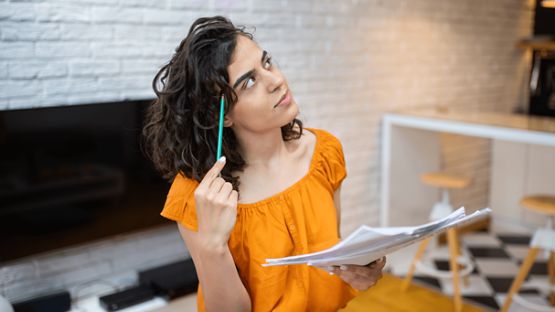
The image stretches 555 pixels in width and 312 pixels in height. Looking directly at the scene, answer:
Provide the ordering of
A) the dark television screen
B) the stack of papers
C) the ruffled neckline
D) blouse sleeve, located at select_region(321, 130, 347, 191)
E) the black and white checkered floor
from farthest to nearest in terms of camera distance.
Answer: the black and white checkered floor → the dark television screen → blouse sleeve, located at select_region(321, 130, 347, 191) → the ruffled neckline → the stack of papers

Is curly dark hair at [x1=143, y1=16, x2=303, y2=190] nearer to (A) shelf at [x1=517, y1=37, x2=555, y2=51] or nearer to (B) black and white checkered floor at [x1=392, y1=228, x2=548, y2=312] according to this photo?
(B) black and white checkered floor at [x1=392, y1=228, x2=548, y2=312]

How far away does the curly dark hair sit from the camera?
1.24 metres

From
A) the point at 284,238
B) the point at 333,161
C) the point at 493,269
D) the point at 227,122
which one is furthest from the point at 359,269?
the point at 493,269

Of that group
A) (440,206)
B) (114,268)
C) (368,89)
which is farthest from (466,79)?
(114,268)

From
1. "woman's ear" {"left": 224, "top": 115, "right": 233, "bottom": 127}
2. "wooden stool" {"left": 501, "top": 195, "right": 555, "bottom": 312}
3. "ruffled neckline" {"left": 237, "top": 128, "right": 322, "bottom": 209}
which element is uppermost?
"woman's ear" {"left": 224, "top": 115, "right": 233, "bottom": 127}

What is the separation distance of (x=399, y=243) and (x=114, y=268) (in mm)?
1697

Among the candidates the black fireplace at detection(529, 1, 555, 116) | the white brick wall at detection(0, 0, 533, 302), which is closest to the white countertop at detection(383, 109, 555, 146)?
the white brick wall at detection(0, 0, 533, 302)

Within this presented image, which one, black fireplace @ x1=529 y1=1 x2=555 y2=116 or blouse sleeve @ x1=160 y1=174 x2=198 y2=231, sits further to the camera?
black fireplace @ x1=529 y1=1 x2=555 y2=116

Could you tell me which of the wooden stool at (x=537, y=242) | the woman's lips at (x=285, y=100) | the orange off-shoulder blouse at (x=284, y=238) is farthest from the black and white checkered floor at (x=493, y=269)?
the woman's lips at (x=285, y=100)

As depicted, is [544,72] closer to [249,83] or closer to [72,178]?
[72,178]

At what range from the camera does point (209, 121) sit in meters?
1.29

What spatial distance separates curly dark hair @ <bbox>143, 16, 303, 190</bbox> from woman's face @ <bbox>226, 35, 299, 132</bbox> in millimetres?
19

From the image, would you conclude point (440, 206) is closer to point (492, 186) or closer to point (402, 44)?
point (402, 44)

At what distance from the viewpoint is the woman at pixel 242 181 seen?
1234 mm
